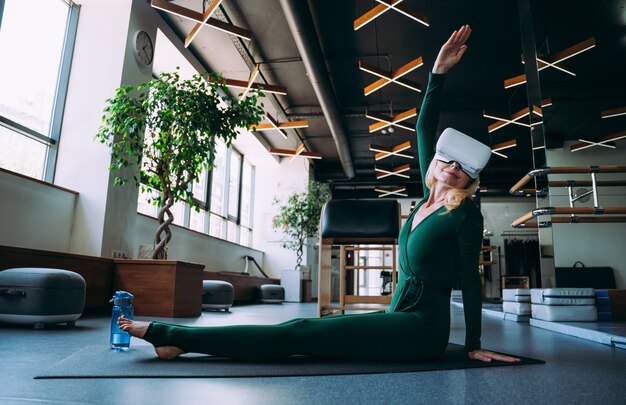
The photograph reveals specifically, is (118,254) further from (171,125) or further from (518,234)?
(518,234)

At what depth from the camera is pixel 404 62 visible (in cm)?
805

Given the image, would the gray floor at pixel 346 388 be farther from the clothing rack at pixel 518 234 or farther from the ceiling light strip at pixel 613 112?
the clothing rack at pixel 518 234

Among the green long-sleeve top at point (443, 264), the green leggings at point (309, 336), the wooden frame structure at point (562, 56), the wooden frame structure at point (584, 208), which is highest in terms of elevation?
the wooden frame structure at point (562, 56)

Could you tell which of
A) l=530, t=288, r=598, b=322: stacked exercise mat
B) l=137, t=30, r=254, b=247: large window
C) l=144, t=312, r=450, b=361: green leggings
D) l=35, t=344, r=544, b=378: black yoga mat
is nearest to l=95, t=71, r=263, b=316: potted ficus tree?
l=137, t=30, r=254, b=247: large window

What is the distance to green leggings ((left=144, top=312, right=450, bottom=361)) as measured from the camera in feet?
5.26

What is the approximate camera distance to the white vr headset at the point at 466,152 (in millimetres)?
1634

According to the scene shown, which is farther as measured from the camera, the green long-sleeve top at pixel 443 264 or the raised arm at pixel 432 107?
the raised arm at pixel 432 107

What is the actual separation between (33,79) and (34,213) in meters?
1.55

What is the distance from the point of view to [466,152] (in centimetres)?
165

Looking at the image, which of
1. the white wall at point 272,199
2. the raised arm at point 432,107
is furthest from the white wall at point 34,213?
the white wall at point 272,199

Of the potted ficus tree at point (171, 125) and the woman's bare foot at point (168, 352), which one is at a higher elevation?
the potted ficus tree at point (171, 125)

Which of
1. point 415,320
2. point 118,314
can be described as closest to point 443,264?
point 415,320

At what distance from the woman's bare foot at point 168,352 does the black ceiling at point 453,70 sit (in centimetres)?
308

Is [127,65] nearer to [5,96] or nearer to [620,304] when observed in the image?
[5,96]
